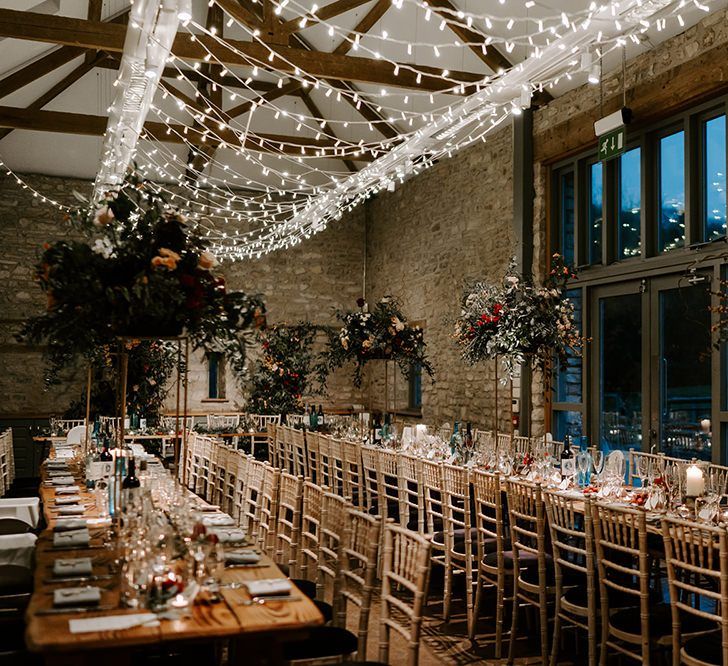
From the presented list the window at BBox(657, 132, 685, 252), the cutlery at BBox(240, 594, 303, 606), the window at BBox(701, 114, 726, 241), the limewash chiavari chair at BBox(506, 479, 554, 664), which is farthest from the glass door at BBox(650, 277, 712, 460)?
the cutlery at BBox(240, 594, 303, 606)

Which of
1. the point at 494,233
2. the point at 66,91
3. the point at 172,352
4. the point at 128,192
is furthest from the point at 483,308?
the point at 66,91

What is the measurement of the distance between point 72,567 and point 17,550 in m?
1.75

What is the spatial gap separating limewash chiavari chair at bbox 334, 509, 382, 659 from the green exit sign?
17.4 ft

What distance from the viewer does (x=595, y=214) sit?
8445 millimetres

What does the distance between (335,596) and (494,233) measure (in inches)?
280

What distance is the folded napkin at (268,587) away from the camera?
105 inches

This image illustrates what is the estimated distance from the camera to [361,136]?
41.1 feet

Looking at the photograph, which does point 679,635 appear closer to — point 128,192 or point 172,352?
point 128,192

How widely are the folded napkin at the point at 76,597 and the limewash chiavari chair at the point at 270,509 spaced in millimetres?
1926

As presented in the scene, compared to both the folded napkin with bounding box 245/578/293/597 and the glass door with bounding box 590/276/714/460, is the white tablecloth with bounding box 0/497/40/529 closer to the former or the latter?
the folded napkin with bounding box 245/578/293/597

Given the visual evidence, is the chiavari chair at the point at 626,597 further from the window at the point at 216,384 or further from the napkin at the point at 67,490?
the window at the point at 216,384

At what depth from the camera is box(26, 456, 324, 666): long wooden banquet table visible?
2.25 meters

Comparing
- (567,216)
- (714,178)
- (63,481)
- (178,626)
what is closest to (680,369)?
(714,178)

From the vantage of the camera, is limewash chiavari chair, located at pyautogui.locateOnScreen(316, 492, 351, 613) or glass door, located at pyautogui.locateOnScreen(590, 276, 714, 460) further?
glass door, located at pyautogui.locateOnScreen(590, 276, 714, 460)
